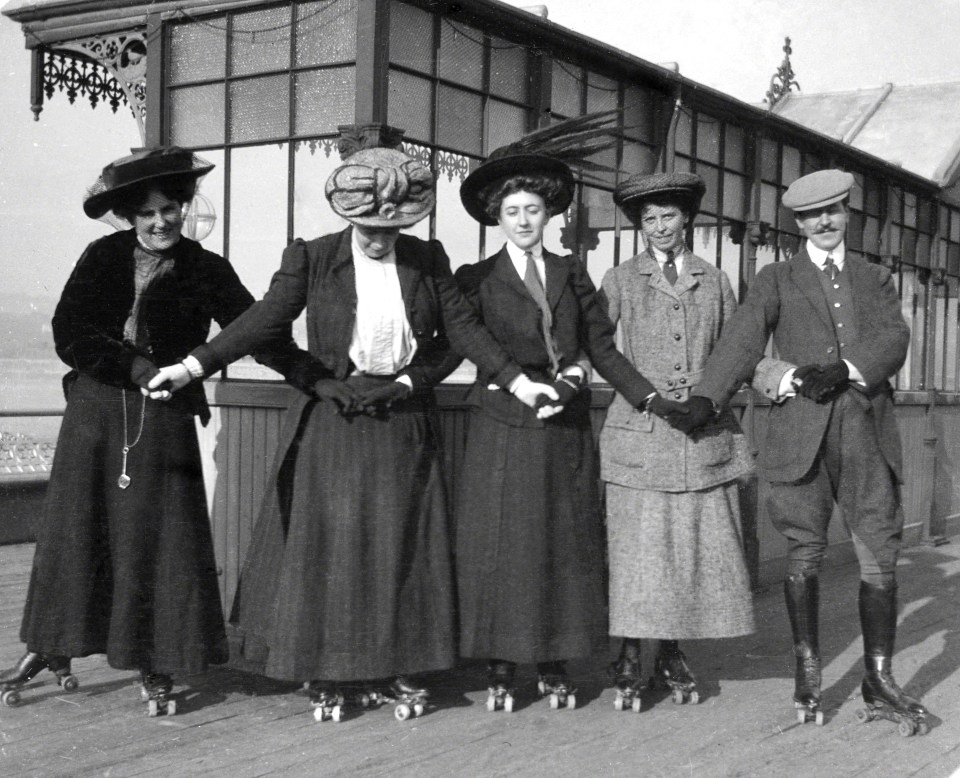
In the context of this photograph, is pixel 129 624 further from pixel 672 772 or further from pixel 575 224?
pixel 575 224

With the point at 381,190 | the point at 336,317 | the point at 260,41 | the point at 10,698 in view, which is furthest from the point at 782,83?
the point at 10,698

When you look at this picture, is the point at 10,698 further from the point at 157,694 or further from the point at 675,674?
the point at 675,674

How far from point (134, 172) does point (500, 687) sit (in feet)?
7.76

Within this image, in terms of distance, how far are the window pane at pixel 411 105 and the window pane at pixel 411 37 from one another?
66 mm

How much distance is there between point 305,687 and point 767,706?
1.83 m

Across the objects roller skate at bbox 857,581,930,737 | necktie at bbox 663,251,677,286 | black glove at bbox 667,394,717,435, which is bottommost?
roller skate at bbox 857,581,930,737

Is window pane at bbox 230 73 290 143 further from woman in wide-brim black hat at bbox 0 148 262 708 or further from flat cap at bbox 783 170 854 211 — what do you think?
flat cap at bbox 783 170 854 211

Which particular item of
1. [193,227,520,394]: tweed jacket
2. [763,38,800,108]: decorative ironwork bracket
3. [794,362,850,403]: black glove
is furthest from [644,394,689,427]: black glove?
[763,38,800,108]: decorative ironwork bracket

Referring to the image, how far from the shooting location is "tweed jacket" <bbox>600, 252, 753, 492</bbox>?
4469 mm

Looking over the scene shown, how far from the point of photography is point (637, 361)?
15.2 feet

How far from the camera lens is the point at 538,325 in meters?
4.46

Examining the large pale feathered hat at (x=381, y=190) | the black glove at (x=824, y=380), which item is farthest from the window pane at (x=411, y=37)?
the black glove at (x=824, y=380)

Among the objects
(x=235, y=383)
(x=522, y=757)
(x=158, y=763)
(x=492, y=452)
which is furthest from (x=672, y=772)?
(x=235, y=383)

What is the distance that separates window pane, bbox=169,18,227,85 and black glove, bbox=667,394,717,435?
277 centimetres
